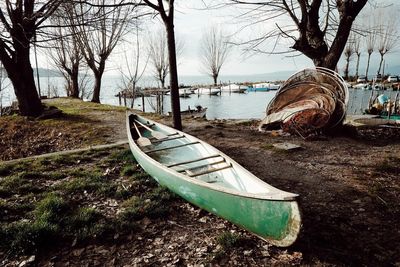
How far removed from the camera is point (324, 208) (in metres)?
4.00

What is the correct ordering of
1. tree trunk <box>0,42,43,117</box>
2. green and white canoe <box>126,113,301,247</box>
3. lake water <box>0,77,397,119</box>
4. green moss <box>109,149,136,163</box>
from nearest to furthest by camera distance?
green and white canoe <box>126,113,301,247</box> < green moss <box>109,149,136,163</box> < tree trunk <box>0,42,43,117</box> < lake water <box>0,77,397,119</box>

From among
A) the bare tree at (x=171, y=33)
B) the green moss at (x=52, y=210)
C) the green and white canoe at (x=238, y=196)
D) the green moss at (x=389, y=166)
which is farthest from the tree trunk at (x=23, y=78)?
the green moss at (x=389, y=166)

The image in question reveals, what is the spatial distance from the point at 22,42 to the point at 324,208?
457 inches

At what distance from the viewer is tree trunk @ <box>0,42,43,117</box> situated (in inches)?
416

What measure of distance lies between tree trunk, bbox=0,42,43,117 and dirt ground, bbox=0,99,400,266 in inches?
344

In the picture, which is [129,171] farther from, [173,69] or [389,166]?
[389,166]

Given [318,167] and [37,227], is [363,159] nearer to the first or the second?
[318,167]

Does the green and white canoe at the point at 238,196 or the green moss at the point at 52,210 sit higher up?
the green and white canoe at the point at 238,196

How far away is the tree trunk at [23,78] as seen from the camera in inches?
416

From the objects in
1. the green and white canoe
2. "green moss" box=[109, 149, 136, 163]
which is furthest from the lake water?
the green and white canoe

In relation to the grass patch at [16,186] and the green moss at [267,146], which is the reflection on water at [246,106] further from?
the grass patch at [16,186]

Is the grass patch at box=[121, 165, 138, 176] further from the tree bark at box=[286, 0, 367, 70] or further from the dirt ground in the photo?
the tree bark at box=[286, 0, 367, 70]

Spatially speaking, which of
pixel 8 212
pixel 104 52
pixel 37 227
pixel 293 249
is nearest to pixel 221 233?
pixel 293 249

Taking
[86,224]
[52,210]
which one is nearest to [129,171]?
[52,210]
